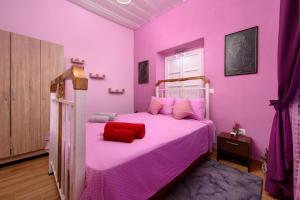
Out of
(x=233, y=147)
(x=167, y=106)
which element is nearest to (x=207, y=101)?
(x=167, y=106)

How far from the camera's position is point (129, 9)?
9.94ft

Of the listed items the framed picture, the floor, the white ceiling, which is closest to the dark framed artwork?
the white ceiling

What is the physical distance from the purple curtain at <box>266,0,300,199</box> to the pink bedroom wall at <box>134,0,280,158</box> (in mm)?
596

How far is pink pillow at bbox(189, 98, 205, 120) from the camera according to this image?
220 cm

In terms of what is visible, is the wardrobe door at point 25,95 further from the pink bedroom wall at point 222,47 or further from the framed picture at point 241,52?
A: the framed picture at point 241,52

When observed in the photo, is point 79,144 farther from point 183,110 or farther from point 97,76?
point 97,76

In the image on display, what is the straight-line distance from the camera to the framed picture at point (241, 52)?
195 centimetres

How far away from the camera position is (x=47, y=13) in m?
2.49

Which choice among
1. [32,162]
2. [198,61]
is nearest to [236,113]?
[198,61]

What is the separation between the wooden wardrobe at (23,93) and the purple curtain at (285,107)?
2907 millimetres

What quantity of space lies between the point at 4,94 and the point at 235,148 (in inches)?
123

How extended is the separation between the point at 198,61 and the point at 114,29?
2219mm

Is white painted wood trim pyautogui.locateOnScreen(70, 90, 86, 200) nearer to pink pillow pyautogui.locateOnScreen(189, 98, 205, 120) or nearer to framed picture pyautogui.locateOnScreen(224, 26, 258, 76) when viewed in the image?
pink pillow pyautogui.locateOnScreen(189, 98, 205, 120)

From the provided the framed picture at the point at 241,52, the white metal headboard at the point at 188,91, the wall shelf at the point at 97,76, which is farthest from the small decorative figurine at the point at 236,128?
the wall shelf at the point at 97,76
